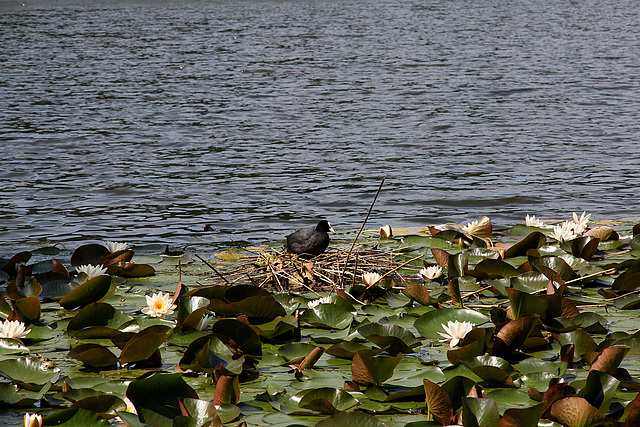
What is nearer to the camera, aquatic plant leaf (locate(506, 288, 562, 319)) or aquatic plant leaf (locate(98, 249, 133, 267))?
aquatic plant leaf (locate(506, 288, 562, 319))

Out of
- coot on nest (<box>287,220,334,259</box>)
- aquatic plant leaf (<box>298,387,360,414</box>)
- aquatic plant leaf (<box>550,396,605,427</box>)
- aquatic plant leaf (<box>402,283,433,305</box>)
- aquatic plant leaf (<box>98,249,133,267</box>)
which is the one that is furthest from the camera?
aquatic plant leaf (<box>98,249,133,267</box>)

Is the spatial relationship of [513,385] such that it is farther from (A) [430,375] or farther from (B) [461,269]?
(B) [461,269]

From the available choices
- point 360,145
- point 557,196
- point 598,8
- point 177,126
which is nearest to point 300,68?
point 177,126

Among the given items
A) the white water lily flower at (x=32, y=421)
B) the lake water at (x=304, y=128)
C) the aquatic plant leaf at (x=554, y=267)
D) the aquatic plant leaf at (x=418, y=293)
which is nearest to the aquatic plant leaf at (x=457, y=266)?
the aquatic plant leaf at (x=554, y=267)

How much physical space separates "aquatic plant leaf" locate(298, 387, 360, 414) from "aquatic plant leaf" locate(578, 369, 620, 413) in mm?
883

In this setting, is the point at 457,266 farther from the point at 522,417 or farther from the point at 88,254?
the point at 88,254

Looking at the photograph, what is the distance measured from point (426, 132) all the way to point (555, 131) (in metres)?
2.18

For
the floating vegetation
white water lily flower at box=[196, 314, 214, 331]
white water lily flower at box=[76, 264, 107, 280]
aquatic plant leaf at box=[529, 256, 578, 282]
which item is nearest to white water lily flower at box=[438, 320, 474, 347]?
the floating vegetation

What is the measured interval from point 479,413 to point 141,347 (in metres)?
1.53

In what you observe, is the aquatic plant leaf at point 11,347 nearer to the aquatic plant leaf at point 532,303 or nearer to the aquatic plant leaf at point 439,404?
the aquatic plant leaf at point 439,404

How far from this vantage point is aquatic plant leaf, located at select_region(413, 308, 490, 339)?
3.55 metres

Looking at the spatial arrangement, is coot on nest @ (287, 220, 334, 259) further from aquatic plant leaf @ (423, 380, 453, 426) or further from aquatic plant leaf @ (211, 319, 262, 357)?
aquatic plant leaf @ (423, 380, 453, 426)

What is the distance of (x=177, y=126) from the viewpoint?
12.5 meters

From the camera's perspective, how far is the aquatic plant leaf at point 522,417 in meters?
2.39
